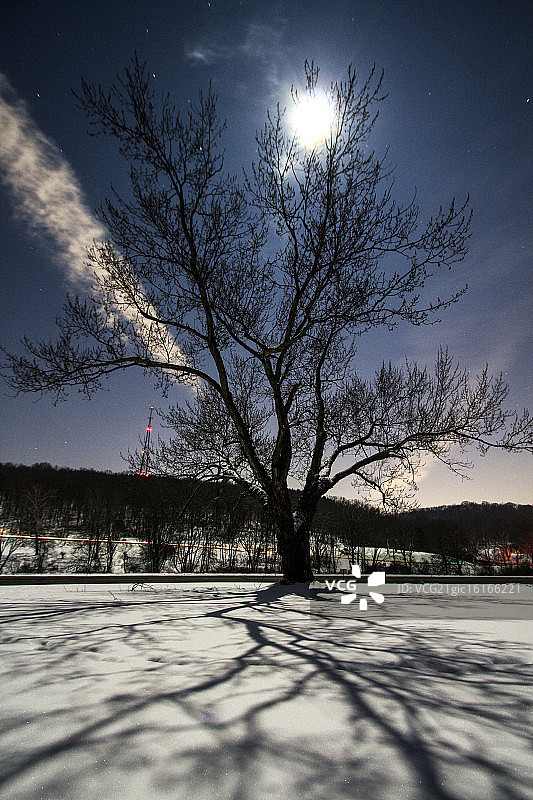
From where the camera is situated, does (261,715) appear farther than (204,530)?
No

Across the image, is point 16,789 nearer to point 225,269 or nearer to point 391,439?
point 225,269

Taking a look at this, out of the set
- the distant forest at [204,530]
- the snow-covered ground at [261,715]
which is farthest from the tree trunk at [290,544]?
the snow-covered ground at [261,715]

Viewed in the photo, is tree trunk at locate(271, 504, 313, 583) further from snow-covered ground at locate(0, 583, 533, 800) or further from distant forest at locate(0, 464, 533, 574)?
snow-covered ground at locate(0, 583, 533, 800)

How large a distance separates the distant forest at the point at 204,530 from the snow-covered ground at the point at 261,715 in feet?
15.8

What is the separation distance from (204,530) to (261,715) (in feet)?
25.9

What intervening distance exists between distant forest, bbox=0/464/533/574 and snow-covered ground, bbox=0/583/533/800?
480 cm

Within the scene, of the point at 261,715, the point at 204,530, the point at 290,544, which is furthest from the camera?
the point at 204,530

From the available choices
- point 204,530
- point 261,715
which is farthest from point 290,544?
point 261,715

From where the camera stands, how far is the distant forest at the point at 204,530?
377 inches

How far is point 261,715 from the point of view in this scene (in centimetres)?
142

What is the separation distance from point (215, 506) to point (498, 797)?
7.25m

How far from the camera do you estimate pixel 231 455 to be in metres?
8.02

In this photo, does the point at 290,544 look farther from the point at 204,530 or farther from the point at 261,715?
the point at 261,715

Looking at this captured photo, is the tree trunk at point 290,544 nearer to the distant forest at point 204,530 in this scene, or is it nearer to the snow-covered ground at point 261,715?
the distant forest at point 204,530
